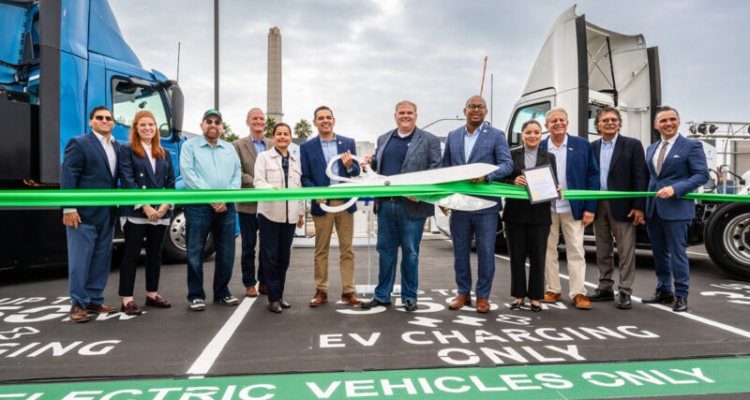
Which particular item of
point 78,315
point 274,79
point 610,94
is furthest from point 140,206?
point 274,79

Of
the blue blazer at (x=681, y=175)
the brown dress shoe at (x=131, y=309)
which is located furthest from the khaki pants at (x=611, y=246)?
the brown dress shoe at (x=131, y=309)

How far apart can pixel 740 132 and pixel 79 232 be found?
27.1 metres

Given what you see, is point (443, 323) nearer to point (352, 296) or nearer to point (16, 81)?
point (352, 296)

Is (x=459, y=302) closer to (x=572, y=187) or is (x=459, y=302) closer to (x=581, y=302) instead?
(x=581, y=302)

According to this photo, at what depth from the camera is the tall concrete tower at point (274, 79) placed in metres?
67.9

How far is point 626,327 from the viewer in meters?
3.86

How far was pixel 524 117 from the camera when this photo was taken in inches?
318

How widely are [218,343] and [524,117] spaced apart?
630cm

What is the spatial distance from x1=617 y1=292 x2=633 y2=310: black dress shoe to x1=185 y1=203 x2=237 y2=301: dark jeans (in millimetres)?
3714

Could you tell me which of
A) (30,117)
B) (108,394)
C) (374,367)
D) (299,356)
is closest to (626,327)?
(374,367)

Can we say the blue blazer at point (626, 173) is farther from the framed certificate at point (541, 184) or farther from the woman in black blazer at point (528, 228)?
the framed certificate at point (541, 184)

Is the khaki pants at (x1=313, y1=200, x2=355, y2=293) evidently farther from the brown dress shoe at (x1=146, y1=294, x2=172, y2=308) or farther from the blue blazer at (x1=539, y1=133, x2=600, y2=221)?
the blue blazer at (x1=539, y1=133, x2=600, y2=221)

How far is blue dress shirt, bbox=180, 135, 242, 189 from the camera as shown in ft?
15.1

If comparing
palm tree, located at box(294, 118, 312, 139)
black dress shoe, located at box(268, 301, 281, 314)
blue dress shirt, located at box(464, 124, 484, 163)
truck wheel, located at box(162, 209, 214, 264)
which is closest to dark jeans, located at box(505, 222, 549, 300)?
blue dress shirt, located at box(464, 124, 484, 163)
